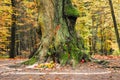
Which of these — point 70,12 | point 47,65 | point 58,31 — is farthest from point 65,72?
point 70,12

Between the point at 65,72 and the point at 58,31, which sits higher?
the point at 58,31

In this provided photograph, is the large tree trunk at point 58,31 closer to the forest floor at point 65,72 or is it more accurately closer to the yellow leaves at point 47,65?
the yellow leaves at point 47,65

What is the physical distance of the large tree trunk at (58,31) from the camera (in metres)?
14.8

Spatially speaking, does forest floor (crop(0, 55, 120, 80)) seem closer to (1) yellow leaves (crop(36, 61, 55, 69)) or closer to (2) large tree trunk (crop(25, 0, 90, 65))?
(1) yellow leaves (crop(36, 61, 55, 69))

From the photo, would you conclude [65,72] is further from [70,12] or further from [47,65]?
[70,12]

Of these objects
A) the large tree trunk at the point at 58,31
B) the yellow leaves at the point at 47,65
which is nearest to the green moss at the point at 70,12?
the large tree trunk at the point at 58,31

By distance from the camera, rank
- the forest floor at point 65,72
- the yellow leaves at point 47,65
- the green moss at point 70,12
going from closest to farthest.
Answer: the forest floor at point 65,72 < the yellow leaves at point 47,65 < the green moss at point 70,12

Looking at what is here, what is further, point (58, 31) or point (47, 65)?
point (58, 31)

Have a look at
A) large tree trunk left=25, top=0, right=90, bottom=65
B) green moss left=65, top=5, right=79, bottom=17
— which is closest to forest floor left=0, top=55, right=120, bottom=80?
large tree trunk left=25, top=0, right=90, bottom=65

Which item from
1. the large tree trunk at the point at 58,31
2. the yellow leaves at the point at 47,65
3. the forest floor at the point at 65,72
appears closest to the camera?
the forest floor at the point at 65,72

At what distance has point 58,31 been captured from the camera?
49.9 ft

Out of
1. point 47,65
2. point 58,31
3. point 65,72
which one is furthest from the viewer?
point 58,31

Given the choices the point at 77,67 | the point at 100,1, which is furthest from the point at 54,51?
the point at 100,1

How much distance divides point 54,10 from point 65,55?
2736mm
